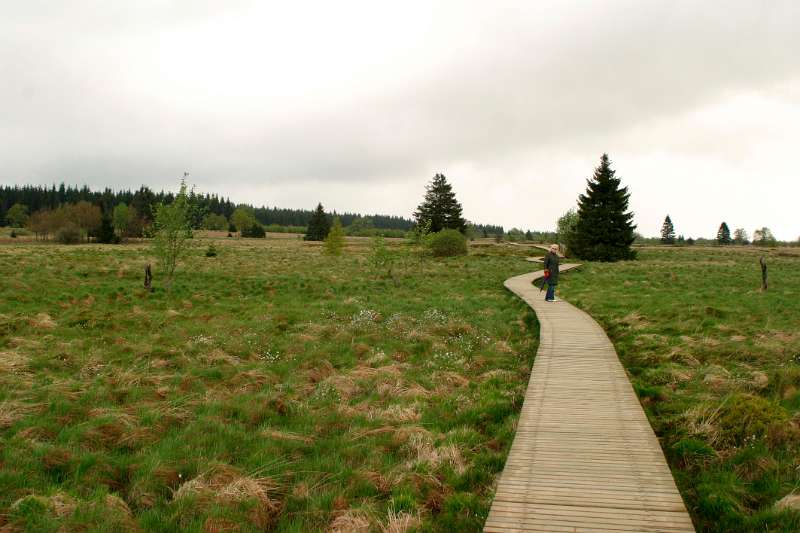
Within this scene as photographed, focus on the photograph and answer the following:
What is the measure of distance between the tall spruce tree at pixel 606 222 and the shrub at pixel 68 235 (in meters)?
75.9

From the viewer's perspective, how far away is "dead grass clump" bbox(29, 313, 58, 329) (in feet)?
50.8

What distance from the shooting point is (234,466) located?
23.4 ft

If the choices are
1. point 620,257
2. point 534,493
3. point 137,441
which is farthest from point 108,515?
point 620,257

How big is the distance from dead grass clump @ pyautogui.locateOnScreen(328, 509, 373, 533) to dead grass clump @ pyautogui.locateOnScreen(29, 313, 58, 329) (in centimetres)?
1415

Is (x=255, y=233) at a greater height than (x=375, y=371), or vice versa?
(x=255, y=233)

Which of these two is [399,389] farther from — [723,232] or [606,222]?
[723,232]

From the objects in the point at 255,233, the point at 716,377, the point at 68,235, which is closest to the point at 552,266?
the point at 716,377

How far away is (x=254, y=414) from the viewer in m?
9.16

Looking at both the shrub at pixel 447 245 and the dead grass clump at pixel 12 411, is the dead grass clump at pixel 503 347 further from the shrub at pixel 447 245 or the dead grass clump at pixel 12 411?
the shrub at pixel 447 245

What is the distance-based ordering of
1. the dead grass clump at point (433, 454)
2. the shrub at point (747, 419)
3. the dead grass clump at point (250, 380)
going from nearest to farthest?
the dead grass clump at point (433, 454) → the shrub at point (747, 419) → the dead grass clump at point (250, 380)

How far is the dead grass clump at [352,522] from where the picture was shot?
551cm

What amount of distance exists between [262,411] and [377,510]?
4.07 metres

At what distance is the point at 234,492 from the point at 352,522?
1.65m

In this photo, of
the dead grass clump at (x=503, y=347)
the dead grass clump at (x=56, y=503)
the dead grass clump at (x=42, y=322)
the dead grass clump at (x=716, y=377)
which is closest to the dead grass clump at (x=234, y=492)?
the dead grass clump at (x=56, y=503)
